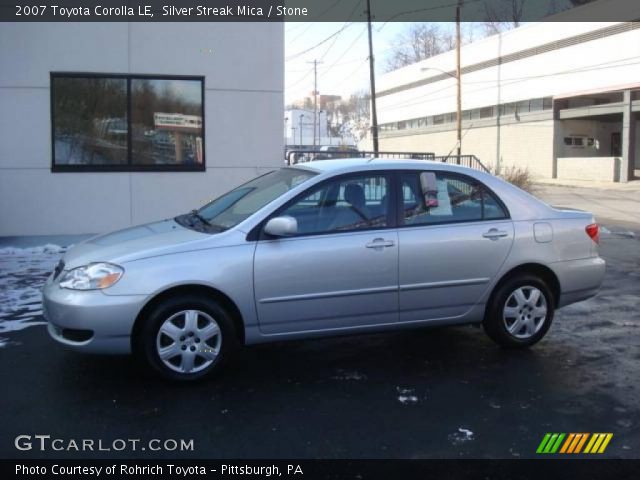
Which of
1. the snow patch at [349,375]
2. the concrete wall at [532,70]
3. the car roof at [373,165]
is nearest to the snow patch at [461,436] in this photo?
the snow patch at [349,375]

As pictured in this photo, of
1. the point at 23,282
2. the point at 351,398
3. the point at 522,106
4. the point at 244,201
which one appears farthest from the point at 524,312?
the point at 522,106

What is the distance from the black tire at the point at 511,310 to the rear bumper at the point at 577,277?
16 cm

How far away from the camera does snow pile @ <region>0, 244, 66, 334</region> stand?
6.63 meters

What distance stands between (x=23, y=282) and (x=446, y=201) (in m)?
5.38

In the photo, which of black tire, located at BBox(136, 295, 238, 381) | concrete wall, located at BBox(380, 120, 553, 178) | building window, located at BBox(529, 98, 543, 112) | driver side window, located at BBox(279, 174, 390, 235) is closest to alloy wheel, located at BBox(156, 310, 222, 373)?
black tire, located at BBox(136, 295, 238, 381)

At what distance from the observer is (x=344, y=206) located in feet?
17.4

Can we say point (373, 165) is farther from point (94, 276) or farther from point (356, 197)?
point (94, 276)

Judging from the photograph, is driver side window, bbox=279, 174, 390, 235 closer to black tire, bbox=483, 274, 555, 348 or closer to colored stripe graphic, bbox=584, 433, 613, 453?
black tire, bbox=483, 274, 555, 348

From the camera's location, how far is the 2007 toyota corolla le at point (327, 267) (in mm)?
4727

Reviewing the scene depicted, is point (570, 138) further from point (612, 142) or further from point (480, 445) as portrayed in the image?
point (480, 445)

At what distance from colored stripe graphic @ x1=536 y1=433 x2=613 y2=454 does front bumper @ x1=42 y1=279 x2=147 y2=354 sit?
2.76 meters

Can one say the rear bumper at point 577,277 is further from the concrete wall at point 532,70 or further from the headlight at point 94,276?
the concrete wall at point 532,70

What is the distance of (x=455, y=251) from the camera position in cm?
539

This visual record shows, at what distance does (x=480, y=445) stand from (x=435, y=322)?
1.61m
